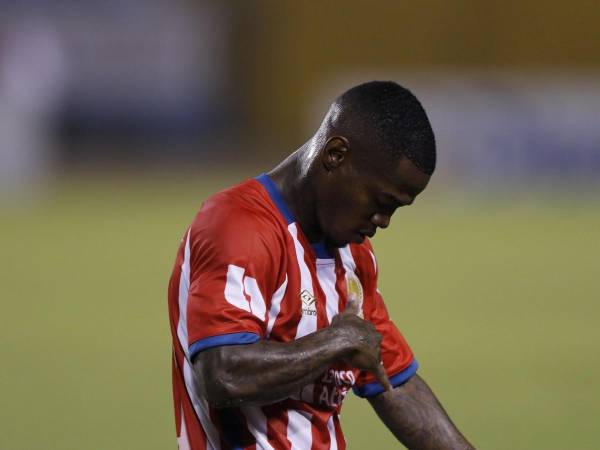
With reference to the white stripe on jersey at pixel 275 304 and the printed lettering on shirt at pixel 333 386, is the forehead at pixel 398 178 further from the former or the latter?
the printed lettering on shirt at pixel 333 386

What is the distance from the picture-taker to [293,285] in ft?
13.2

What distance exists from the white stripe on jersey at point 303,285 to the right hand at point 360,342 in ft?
0.61

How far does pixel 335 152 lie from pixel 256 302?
0.58m

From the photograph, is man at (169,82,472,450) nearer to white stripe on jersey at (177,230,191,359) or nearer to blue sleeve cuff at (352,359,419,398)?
white stripe on jersey at (177,230,191,359)

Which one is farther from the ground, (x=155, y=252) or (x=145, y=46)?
(x=145, y=46)

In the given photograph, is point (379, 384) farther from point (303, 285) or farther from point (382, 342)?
point (303, 285)

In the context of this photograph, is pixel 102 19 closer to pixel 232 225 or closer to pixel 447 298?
pixel 447 298

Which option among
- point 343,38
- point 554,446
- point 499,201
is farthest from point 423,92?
point 554,446

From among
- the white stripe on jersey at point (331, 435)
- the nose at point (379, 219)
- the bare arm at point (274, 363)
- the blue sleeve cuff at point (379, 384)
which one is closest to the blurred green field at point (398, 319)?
the blue sleeve cuff at point (379, 384)

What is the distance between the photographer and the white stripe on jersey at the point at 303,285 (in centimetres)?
407

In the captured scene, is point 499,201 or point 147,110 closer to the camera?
point 499,201

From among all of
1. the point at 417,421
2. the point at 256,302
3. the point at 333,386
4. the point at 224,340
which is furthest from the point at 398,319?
the point at 224,340

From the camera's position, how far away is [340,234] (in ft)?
13.5

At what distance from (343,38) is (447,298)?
16.3 meters
